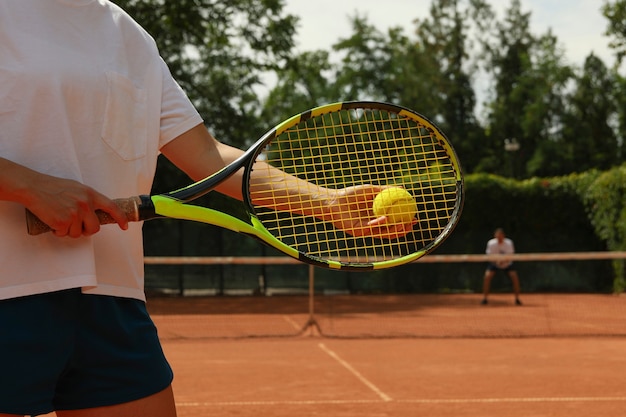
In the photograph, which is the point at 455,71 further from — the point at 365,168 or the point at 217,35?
the point at 365,168

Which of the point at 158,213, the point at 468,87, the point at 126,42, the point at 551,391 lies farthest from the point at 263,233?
the point at 468,87

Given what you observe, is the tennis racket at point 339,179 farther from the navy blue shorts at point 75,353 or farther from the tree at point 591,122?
the tree at point 591,122

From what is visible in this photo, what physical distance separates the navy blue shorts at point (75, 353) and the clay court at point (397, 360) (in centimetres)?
413

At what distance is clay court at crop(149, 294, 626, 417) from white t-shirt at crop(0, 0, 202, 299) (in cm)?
419

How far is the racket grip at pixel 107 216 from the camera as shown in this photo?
1717mm

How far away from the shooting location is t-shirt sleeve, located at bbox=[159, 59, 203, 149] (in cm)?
211

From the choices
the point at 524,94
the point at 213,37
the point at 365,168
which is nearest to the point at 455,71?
the point at 524,94

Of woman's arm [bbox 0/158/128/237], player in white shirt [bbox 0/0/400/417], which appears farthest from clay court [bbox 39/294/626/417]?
woman's arm [bbox 0/158/128/237]

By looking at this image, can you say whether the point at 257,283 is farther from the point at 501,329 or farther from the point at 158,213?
the point at 158,213

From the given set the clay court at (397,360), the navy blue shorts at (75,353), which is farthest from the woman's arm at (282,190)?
the clay court at (397,360)

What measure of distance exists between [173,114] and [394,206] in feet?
1.96

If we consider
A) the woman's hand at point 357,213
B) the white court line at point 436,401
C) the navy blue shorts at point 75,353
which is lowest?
the white court line at point 436,401

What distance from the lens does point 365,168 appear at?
9.28ft

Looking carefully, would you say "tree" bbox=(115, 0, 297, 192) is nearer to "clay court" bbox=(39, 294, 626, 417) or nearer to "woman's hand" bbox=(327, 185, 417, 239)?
"clay court" bbox=(39, 294, 626, 417)
